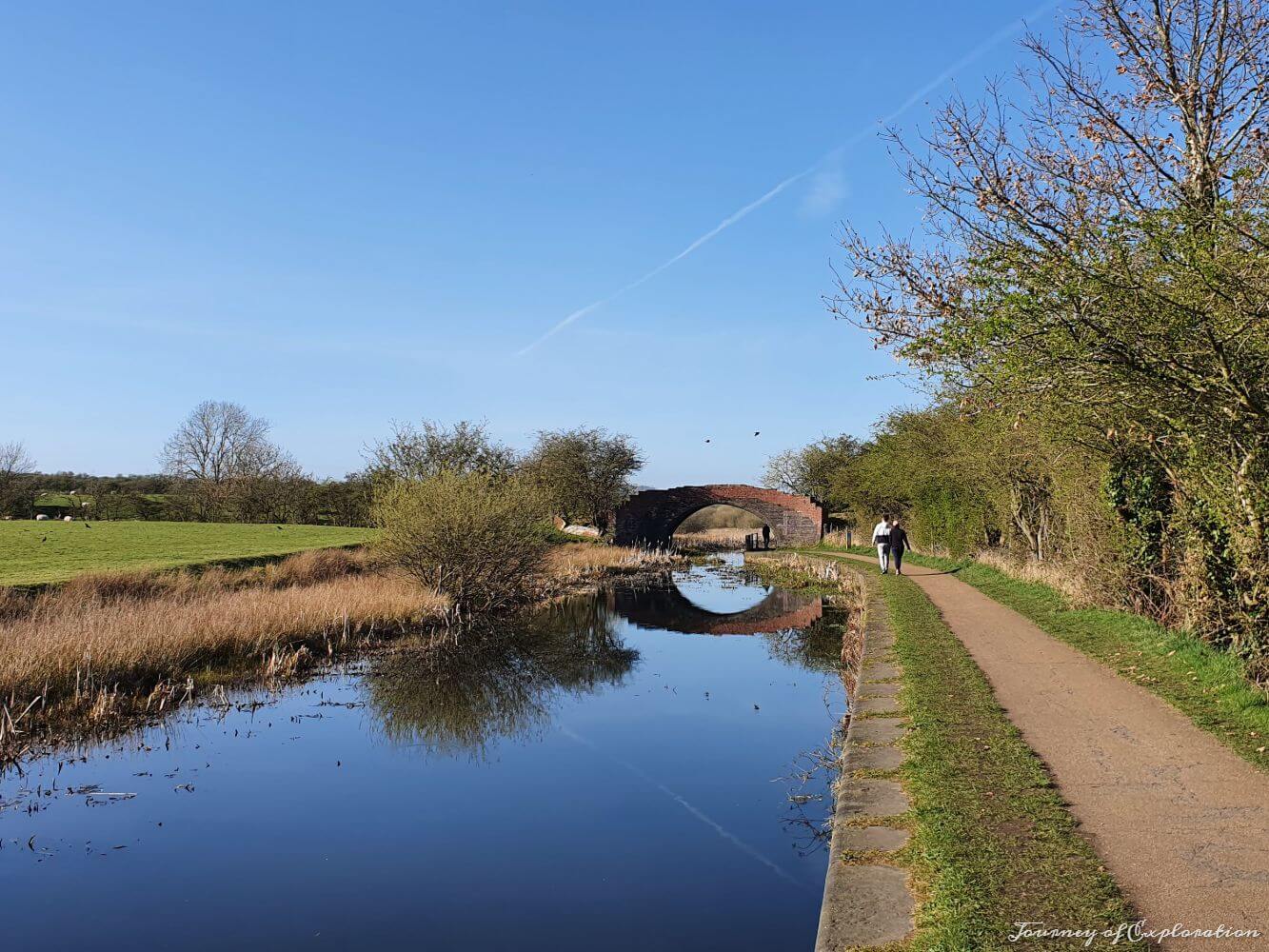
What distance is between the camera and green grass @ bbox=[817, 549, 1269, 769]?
6.93 metres

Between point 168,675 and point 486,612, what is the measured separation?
8.93 meters

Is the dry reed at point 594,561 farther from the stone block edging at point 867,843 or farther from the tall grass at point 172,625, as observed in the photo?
the stone block edging at point 867,843

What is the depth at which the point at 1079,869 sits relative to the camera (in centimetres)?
440

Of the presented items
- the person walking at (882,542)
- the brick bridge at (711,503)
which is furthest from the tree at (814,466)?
the person walking at (882,542)

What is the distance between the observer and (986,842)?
4.84 m

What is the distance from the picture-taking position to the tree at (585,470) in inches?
1987

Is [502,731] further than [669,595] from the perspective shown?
No

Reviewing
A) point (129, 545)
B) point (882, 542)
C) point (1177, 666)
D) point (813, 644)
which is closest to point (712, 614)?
point (882, 542)

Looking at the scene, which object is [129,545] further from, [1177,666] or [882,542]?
[1177,666]

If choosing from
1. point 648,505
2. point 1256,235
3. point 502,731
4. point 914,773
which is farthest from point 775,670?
point 648,505

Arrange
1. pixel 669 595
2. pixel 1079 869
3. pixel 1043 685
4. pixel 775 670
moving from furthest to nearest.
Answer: pixel 669 595 < pixel 775 670 < pixel 1043 685 < pixel 1079 869

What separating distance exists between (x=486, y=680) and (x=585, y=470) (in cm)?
3783

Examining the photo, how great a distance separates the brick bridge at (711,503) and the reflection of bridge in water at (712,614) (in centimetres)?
2151

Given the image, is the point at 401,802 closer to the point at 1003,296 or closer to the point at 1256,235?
the point at 1003,296
